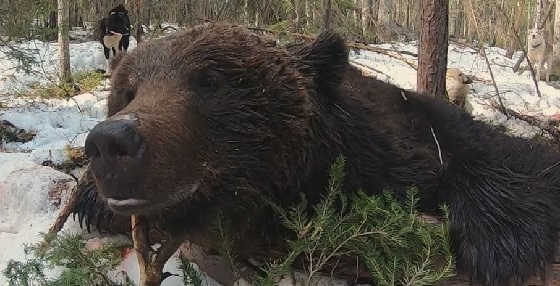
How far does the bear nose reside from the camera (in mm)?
1916

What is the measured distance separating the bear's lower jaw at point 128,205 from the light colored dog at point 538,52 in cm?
1875

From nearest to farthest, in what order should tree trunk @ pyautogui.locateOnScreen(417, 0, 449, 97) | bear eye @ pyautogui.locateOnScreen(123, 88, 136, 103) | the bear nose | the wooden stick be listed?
1. the bear nose
2. the wooden stick
3. bear eye @ pyautogui.locateOnScreen(123, 88, 136, 103)
4. tree trunk @ pyautogui.locateOnScreen(417, 0, 449, 97)

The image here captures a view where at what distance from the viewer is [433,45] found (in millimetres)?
5719

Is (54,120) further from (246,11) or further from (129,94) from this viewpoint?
(129,94)

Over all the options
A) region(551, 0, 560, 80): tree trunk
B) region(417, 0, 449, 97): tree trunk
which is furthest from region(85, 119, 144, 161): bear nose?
region(551, 0, 560, 80): tree trunk

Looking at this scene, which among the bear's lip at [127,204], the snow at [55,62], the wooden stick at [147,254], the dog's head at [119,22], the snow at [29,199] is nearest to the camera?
the bear's lip at [127,204]

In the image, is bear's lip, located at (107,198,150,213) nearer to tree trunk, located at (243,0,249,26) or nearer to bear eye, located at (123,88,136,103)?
bear eye, located at (123,88,136,103)

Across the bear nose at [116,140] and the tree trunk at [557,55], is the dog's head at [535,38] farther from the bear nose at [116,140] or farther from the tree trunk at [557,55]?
the bear nose at [116,140]

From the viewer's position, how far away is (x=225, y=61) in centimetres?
253

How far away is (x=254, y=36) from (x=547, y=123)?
5929 millimetres

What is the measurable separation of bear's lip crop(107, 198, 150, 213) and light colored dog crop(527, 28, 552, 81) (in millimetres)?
18761

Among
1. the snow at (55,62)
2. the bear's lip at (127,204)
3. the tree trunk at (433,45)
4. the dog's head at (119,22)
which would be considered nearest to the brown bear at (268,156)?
the bear's lip at (127,204)

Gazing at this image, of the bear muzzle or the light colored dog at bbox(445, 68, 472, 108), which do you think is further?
the light colored dog at bbox(445, 68, 472, 108)

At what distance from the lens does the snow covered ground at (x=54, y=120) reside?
3826mm
